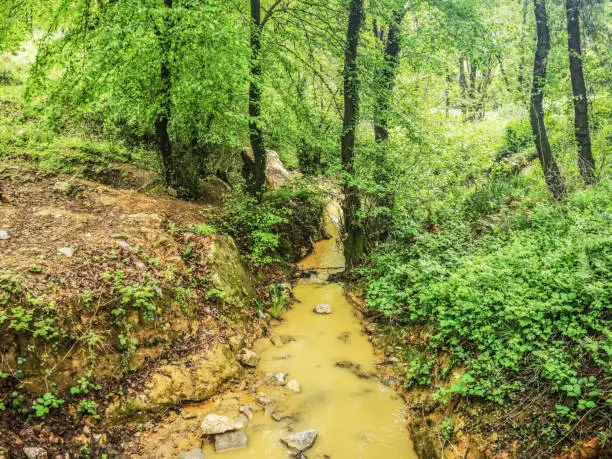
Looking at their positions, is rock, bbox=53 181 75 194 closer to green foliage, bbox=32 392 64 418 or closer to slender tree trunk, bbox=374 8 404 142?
green foliage, bbox=32 392 64 418

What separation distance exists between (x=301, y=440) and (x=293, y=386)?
1.00m

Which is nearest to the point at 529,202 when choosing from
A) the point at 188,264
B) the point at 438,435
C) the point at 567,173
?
the point at 567,173

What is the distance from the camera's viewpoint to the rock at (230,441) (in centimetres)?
419

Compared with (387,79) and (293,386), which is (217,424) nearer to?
(293,386)

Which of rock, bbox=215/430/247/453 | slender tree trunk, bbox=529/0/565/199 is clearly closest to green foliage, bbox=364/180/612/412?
slender tree trunk, bbox=529/0/565/199

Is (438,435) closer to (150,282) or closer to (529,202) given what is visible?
(150,282)

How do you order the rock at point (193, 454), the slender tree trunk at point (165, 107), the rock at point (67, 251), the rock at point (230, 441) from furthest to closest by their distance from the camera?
the slender tree trunk at point (165, 107) → the rock at point (67, 251) → the rock at point (230, 441) → the rock at point (193, 454)

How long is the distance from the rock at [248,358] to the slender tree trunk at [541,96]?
714 cm

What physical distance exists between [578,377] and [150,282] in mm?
5083

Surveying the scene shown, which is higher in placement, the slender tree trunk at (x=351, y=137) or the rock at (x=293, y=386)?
the slender tree trunk at (x=351, y=137)

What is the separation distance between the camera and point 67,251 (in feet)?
16.6

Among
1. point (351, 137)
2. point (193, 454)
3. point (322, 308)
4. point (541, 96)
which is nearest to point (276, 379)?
point (193, 454)

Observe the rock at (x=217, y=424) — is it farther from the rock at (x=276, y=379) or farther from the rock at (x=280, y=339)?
the rock at (x=280, y=339)

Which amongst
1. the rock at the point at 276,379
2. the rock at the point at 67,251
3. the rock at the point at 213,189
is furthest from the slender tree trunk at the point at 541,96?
the rock at the point at 67,251
